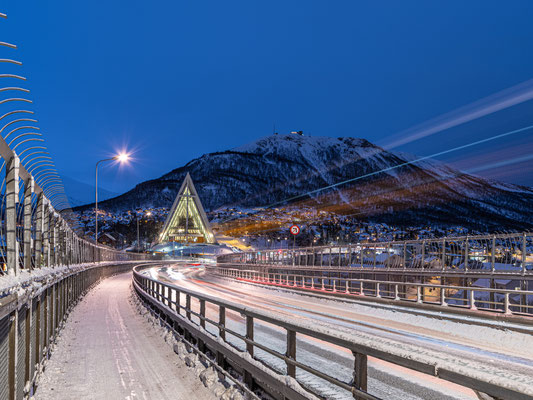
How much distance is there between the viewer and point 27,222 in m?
8.54

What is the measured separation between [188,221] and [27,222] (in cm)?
17081

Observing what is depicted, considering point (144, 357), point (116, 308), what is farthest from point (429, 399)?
point (116, 308)

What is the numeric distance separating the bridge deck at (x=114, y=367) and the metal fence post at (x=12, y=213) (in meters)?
2.22

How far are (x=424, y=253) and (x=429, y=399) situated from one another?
47.1 ft

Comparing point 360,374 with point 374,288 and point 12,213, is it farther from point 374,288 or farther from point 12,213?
point 374,288

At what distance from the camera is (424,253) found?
20.1 metres

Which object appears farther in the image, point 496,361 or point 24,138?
point 496,361

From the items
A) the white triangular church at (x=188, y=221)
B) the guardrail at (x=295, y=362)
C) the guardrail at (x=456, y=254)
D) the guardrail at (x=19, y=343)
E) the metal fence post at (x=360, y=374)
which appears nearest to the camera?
the guardrail at (x=295, y=362)

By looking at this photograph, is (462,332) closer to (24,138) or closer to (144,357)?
(144,357)

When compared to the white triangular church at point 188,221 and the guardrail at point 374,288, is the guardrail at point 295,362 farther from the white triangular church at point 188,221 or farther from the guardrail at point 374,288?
the white triangular church at point 188,221

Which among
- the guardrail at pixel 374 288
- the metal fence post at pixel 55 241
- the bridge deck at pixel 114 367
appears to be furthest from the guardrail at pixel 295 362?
the guardrail at pixel 374 288

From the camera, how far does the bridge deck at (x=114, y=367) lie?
751 centimetres

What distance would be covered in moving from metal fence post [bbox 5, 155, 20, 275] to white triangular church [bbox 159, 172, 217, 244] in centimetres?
16414

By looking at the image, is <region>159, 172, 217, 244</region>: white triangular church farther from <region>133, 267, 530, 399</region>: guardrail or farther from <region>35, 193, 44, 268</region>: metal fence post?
<region>133, 267, 530, 399</region>: guardrail
